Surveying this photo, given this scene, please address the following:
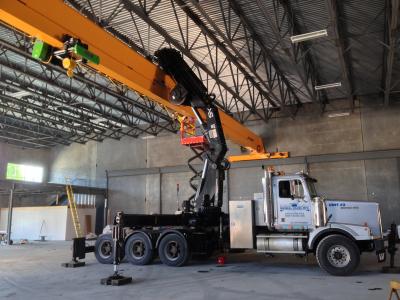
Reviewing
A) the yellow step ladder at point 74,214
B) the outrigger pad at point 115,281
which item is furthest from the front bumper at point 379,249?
the yellow step ladder at point 74,214

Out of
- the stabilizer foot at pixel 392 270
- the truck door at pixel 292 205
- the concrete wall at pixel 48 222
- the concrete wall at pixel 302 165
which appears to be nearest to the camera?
the stabilizer foot at pixel 392 270

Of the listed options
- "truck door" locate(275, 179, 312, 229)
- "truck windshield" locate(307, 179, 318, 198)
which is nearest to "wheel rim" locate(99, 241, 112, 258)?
"truck door" locate(275, 179, 312, 229)

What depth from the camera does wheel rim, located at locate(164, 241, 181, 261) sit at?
1194cm

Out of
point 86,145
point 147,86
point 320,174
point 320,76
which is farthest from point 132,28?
point 86,145

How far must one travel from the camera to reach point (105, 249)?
13.2 metres

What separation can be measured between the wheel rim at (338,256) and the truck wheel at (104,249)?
7.25 m

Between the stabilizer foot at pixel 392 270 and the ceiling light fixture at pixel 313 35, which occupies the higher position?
the ceiling light fixture at pixel 313 35

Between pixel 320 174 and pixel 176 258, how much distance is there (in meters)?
14.6

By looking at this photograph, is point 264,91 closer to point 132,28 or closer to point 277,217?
point 132,28

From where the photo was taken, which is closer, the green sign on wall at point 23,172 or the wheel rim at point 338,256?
the wheel rim at point 338,256

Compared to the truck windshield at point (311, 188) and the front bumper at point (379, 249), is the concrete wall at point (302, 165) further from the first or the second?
the front bumper at point (379, 249)

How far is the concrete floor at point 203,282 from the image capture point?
776 centimetres

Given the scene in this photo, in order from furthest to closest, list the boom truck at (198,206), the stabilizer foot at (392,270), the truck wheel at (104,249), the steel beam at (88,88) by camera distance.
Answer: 1. the steel beam at (88,88)
2. the truck wheel at (104,249)
3. the stabilizer foot at (392,270)
4. the boom truck at (198,206)

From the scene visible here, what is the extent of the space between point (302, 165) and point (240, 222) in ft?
44.9
